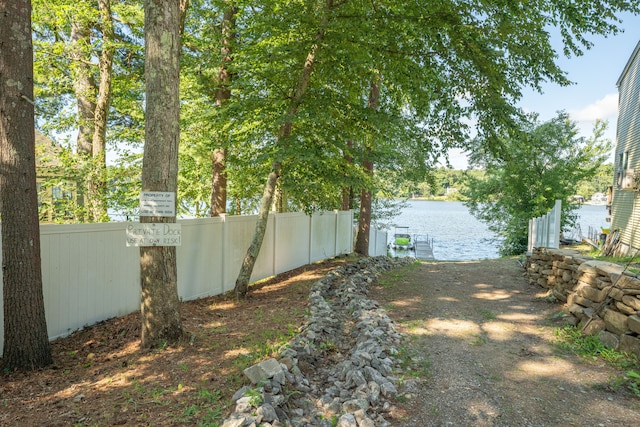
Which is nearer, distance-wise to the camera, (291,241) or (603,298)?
(603,298)

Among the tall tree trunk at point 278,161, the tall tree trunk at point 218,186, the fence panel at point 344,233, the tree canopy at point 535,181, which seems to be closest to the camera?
the tall tree trunk at point 278,161

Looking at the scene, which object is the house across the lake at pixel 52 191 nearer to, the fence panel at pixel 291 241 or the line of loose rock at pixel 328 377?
the fence panel at pixel 291 241

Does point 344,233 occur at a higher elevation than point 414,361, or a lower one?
higher

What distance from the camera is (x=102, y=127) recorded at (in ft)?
30.3

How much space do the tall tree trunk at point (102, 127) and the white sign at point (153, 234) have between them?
5240mm

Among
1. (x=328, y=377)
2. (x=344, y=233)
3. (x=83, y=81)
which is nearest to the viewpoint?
(x=328, y=377)

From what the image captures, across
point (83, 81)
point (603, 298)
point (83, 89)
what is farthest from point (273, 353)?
point (83, 81)

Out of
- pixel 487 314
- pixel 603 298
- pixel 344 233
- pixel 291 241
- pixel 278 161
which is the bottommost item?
pixel 487 314

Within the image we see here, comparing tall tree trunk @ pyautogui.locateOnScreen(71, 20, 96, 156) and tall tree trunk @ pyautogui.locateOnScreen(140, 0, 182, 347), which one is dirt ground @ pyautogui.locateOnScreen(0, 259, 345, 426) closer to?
tall tree trunk @ pyautogui.locateOnScreen(140, 0, 182, 347)

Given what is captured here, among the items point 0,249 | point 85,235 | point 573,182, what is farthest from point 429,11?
point 573,182

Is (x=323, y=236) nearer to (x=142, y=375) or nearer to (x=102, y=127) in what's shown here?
(x=102, y=127)

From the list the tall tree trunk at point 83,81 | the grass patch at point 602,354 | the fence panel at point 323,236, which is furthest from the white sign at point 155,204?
the fence panel at point 323,236

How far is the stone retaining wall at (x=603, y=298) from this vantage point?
4.01 m

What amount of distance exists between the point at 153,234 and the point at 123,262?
1.61m
